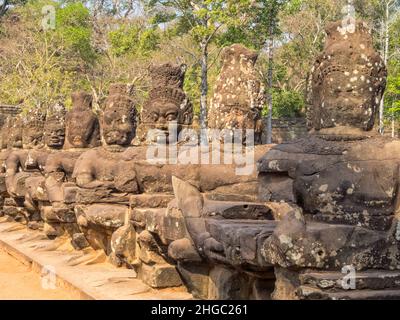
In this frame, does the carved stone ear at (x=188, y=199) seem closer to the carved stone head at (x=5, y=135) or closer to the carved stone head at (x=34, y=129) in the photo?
the carved stone head at (x=34, y=129)

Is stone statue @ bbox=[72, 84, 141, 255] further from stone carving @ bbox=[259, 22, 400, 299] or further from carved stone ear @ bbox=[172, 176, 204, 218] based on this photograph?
stone carving @ bbox=[259, 22, 400, 299]

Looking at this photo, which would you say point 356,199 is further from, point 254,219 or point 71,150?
point 71,150

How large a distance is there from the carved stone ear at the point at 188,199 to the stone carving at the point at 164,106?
65.8 inches

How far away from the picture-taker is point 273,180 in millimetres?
4988

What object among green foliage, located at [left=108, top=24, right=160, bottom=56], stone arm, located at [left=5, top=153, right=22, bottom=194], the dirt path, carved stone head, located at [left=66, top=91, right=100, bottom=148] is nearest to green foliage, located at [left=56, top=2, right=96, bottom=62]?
green foliage, located at [left=108, top=24, right=160, bottom=56]

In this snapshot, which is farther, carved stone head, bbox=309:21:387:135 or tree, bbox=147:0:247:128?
tree, bbox=147:0:247:128

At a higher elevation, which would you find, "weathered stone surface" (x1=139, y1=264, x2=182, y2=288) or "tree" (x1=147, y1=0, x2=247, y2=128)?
"tree" (x1=147, y1=0, x2=247, y2=128)

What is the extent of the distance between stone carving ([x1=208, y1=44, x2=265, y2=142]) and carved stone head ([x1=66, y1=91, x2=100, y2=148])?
11.0 feet

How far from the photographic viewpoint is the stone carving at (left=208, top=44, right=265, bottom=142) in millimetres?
6617

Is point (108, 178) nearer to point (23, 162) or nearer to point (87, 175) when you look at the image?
point (87, 175)

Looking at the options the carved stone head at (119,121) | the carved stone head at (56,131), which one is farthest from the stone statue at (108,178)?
the carved stone head at (56,131)

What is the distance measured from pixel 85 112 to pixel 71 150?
611 millimetres

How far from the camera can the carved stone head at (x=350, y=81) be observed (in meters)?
4.54
